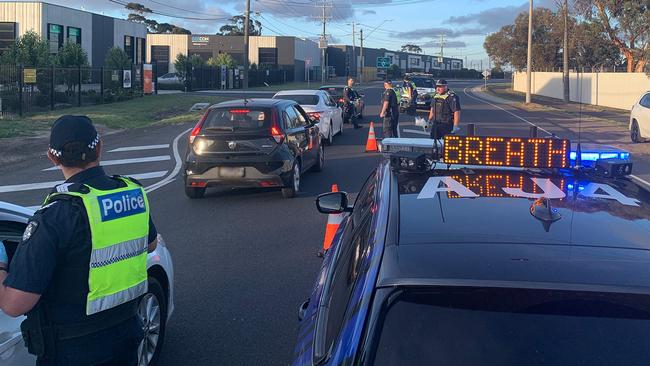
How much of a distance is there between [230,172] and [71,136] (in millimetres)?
7981

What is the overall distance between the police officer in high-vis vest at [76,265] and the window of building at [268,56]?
90.2m

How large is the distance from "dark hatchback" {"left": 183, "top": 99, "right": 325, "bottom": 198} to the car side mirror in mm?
6231

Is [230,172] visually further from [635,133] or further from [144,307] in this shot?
[635,133]

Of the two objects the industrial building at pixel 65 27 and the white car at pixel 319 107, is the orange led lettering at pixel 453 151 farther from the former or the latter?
the industrial building at pixel 65 27

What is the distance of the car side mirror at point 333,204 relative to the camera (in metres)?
4.57

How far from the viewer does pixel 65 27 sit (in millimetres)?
51219

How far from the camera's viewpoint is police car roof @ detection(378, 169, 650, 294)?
→ 2238 millimetres

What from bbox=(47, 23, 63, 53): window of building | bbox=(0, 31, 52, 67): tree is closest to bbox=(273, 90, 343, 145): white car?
bbox=(0, 31, 52, 67): tree

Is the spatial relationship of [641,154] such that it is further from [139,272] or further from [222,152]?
[139,272]

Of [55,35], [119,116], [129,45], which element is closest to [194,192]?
[119,116]

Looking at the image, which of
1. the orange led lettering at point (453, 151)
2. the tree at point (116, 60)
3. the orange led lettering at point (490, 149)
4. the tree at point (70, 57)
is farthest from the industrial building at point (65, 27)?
the orange led lettering at point (490, 149)

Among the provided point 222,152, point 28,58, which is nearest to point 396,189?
point 222,152

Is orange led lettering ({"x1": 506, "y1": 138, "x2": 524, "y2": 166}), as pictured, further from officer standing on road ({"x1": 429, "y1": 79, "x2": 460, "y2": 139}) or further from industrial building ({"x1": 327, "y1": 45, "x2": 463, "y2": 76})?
industrial building ({"x1": 327, "y1": 45, "x2": 463, "y2": 76})

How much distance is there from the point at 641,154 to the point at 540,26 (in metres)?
61.4
